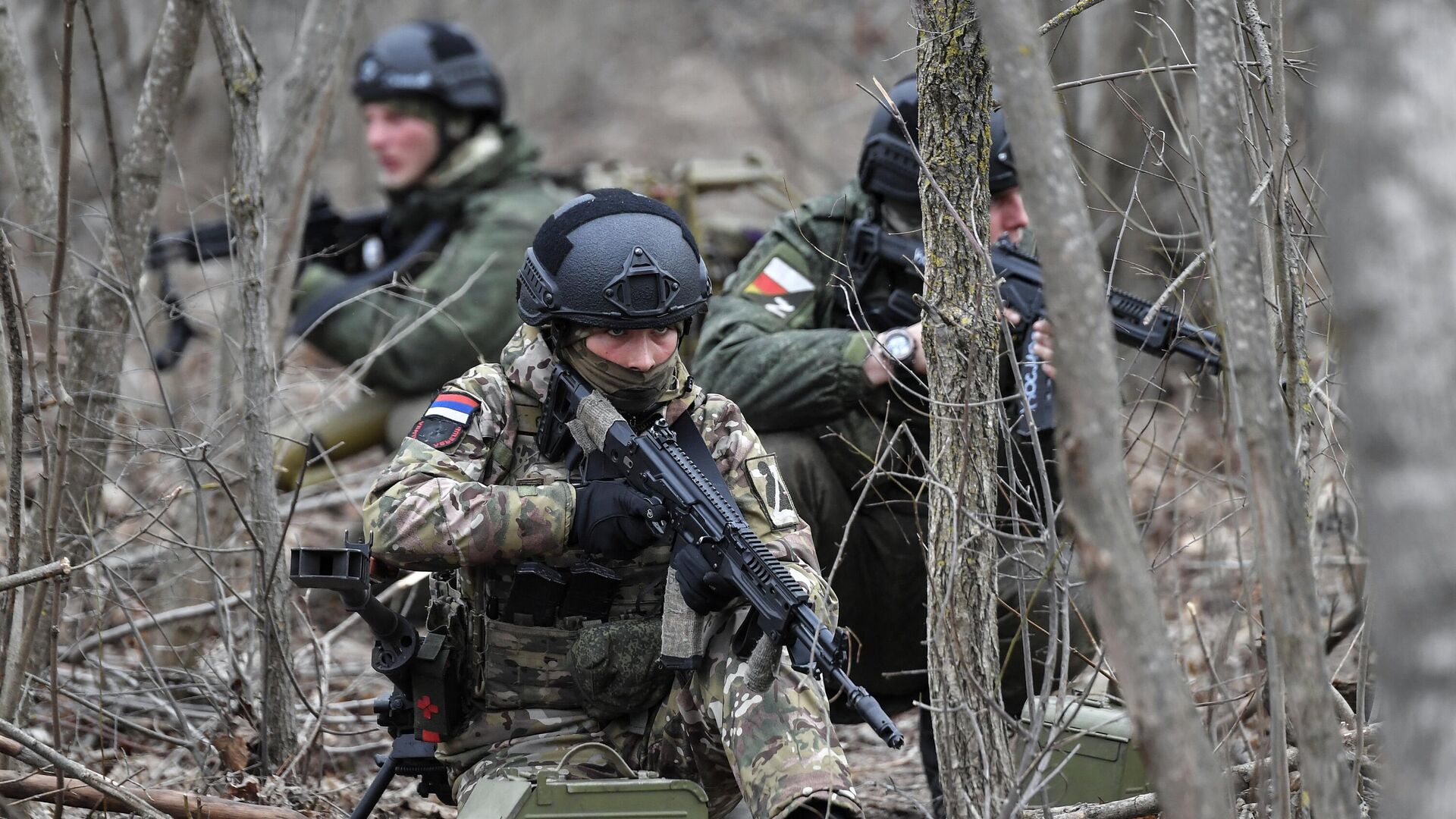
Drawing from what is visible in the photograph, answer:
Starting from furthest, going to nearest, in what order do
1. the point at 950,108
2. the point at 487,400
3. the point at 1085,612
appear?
the point at 1085,612, the point at 487,400, the point at 950,108

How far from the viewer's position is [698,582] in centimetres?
303

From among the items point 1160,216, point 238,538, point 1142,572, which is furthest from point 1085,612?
point 1160,216

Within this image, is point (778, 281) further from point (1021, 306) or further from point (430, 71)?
point (430, 71)

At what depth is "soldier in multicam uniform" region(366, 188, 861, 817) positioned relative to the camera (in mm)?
3129

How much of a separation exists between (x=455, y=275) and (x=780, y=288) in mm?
2689

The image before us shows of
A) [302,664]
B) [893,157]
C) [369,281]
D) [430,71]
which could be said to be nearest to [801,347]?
[893,157]

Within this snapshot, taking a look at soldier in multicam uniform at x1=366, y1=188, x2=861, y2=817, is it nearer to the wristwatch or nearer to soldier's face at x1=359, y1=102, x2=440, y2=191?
the wristwatch

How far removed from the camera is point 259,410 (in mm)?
3809

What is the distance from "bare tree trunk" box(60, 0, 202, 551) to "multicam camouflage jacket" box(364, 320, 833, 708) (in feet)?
3.76

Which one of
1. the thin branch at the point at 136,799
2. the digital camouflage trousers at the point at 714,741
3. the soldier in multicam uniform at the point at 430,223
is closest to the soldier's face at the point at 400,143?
the soldier in multicam uniform at the point at 430,223

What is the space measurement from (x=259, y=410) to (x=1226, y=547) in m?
3.66

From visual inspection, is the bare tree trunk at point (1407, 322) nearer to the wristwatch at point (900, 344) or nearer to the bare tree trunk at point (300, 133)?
the wristwatch at point (900, 344)

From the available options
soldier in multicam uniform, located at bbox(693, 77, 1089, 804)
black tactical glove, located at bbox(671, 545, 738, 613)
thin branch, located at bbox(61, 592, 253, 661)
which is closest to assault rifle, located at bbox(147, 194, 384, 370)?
thin branch, located at bbox(61, 592, 253, 661)

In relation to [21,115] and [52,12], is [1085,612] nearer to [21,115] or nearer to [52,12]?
[21,115]
